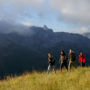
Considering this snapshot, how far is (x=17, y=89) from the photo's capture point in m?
8.05

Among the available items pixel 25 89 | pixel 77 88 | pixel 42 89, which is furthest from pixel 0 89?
pixel 77 88

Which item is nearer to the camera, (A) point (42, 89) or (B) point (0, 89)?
(A) point (42, 89)

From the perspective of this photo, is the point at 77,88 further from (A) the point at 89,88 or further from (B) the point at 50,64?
(B) the point at 50,64

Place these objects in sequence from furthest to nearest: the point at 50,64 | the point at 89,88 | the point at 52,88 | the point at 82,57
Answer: the point at 82,57 → the point at 50,64 → the point at 52,88 → the point at 89,88

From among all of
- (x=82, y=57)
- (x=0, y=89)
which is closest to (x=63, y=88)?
(x=0, y=89)

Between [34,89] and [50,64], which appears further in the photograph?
[50,64]

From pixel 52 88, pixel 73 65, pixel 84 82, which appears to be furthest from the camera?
pixel 73 65

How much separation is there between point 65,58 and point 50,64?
145 cm

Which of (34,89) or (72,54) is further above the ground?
(72,54)

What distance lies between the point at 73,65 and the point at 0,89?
852 centimetres

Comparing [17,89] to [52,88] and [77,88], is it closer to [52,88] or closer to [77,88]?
[52,88]

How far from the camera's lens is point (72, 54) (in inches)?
615

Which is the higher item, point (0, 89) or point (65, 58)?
point (65, 58)

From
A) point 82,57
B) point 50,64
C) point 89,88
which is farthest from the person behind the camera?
point 82,57
